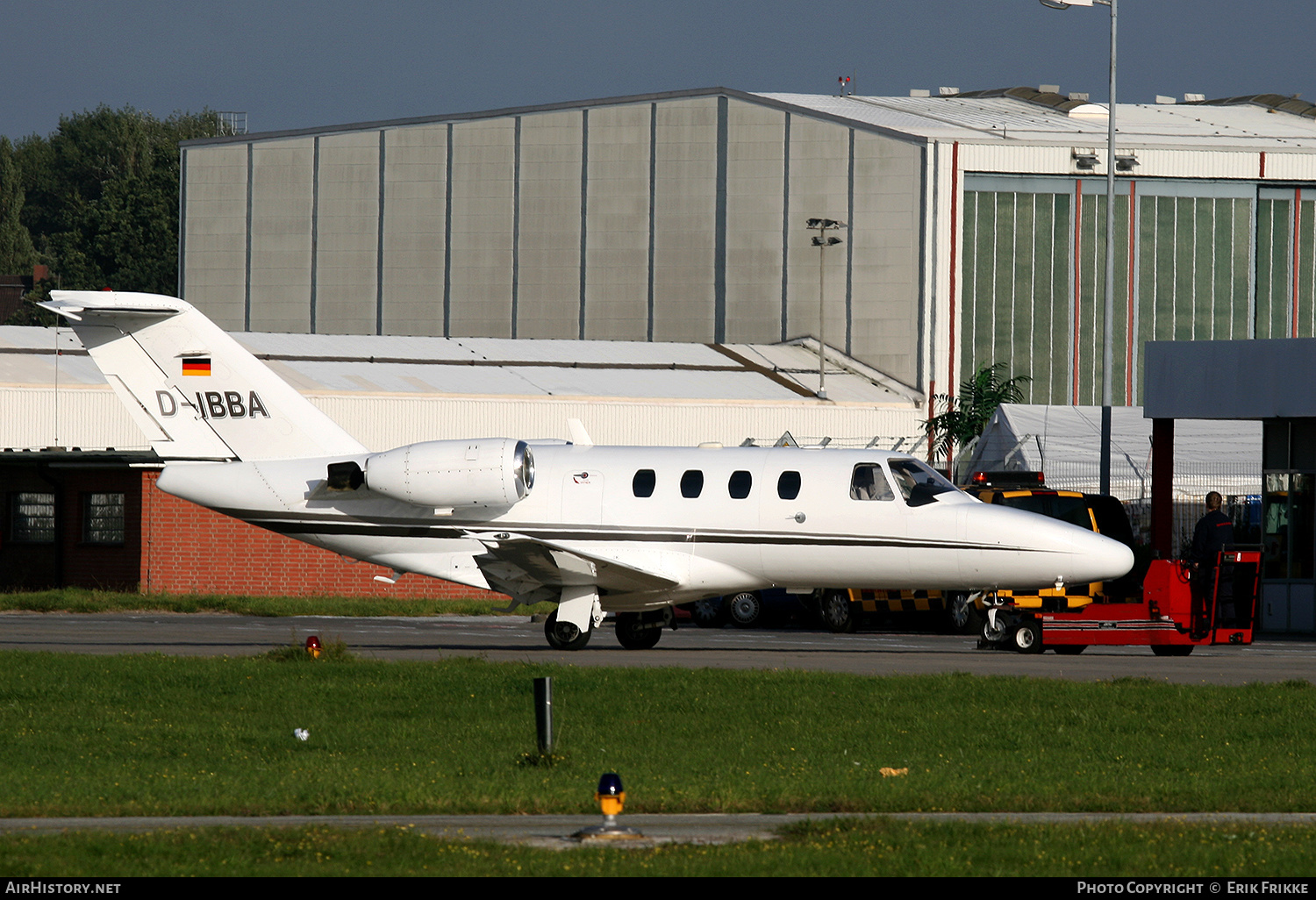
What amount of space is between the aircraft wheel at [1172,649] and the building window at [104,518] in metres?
23.1

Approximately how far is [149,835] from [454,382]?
32763 mm

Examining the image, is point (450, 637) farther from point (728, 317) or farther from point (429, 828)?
point (728, 317)

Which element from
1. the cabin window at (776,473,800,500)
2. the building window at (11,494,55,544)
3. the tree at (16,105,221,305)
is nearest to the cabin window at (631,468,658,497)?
the cabin window at (776,473,800,500)

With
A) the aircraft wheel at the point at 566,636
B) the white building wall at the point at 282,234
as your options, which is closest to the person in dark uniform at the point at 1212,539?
the aircraft wheel at the point at 566,636

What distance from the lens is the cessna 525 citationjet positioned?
21156mm

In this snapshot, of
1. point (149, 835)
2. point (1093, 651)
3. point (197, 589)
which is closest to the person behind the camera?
point (149, 835)

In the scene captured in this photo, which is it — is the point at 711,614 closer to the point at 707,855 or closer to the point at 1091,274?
the point at 1091,274

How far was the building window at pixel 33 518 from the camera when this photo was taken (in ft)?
120

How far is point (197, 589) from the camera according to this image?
35.4m

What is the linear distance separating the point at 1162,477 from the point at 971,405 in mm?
15993

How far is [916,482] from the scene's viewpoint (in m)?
21.5

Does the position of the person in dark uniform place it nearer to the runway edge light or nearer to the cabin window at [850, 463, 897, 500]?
the cabin window at [850, 463, 897, 500]

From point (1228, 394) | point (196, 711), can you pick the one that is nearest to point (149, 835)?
point (196, 711)

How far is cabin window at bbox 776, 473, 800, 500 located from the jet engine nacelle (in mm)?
3457
